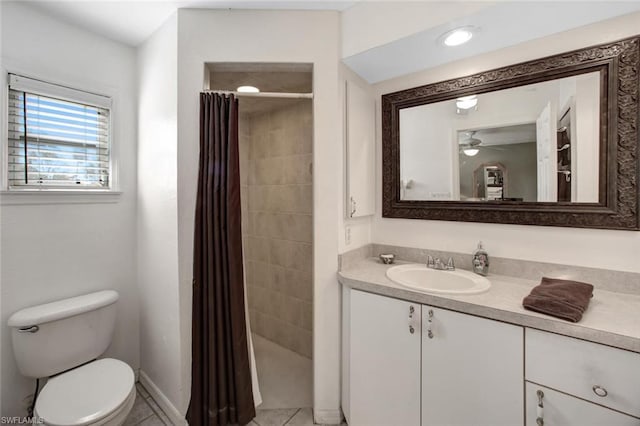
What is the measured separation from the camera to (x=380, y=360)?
141cm

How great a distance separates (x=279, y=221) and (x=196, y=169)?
3.37 feet

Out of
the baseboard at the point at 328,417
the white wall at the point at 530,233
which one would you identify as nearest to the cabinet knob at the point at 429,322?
the white wall at the point at 530,233

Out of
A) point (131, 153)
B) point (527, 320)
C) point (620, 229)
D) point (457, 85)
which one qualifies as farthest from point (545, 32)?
point (131, 153)

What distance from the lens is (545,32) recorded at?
1.34m

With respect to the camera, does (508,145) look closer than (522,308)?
No

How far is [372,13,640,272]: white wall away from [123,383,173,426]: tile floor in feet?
6.18

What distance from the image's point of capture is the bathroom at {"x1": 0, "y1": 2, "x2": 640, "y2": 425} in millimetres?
1383

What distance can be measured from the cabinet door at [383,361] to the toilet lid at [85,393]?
120 cm

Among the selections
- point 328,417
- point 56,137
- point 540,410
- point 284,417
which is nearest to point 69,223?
point 56,137

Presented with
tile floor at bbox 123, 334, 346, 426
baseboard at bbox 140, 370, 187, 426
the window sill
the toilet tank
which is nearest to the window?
the window sill

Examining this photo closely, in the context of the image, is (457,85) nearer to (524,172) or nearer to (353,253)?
(524,172)

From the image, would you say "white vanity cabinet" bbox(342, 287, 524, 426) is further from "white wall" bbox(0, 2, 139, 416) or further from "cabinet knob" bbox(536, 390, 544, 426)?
"white wall" bbox(0, 2, 139, 416)

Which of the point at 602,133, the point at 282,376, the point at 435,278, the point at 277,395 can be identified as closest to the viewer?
the point at 602,133

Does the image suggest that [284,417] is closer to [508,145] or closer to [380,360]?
[380,360]
